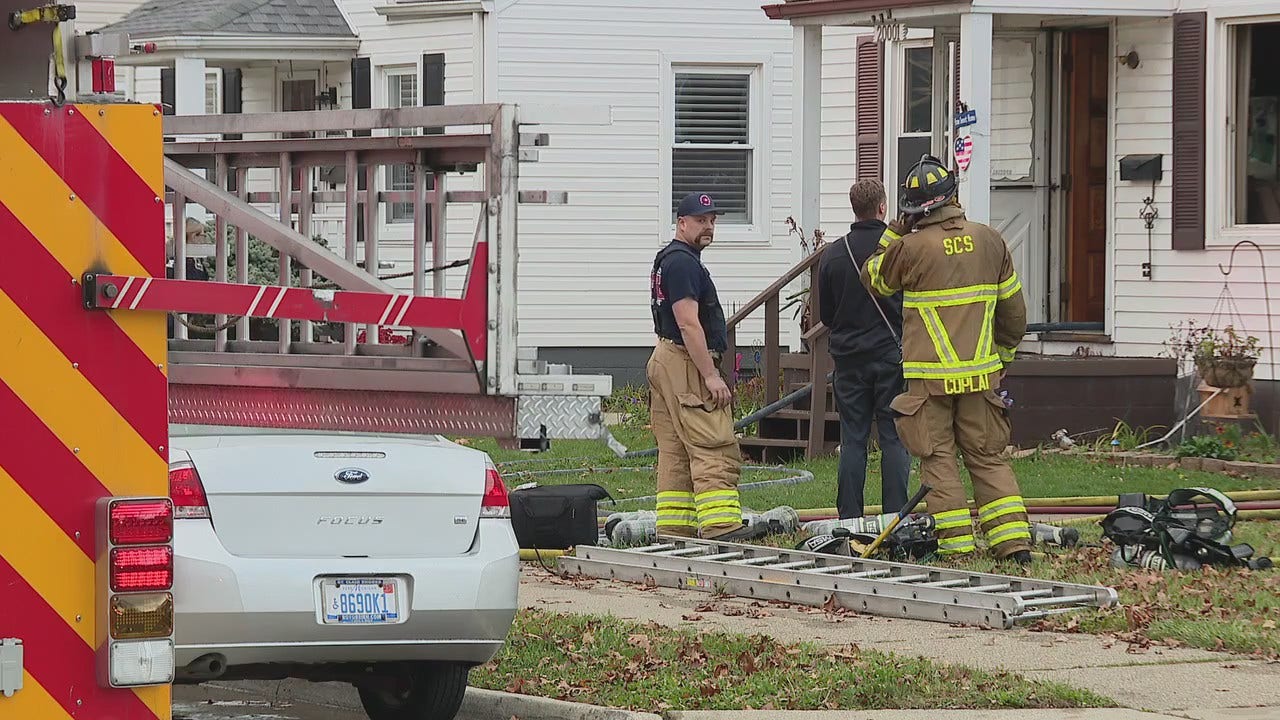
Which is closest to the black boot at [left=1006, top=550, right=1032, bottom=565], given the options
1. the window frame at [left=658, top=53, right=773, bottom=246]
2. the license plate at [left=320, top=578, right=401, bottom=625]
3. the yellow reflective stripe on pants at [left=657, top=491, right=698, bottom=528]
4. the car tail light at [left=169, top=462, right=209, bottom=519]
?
the yellow reflective stripe on pants at [left=657, top=491, right=698, bottom=528]

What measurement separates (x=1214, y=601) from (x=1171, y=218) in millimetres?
7417

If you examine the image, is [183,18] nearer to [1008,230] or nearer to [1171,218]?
[1008,230]

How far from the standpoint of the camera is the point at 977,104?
15.2m

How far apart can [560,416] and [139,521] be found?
44.3 inches

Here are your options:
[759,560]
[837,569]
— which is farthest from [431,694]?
[759,560]

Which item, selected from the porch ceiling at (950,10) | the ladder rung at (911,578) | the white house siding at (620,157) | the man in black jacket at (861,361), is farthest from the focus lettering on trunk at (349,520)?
the white house siding at (620,157)

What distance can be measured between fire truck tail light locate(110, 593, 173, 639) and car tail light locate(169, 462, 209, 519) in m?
2.71

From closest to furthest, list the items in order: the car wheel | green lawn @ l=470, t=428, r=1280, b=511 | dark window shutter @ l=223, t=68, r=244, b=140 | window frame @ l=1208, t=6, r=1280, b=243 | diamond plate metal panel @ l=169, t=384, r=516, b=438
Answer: diamond plate metal panel @ l=169, t=384, r=516, b=438 < the car wheel < green lawn @ l=470, t=428, r=1280, b=511 < window frame @ l=1208, t=6, r=1280, b=243 < dark window shutter @ l=223, t=68, r=244, b=140

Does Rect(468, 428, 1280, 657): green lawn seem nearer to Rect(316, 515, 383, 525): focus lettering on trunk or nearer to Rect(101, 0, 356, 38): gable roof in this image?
Rect(316, 515, 383, 525): focus lettering on trunk

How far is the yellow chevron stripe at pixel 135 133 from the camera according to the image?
4.14 m

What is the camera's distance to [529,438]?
4.93m

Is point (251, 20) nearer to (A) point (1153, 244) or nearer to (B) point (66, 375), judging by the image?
(A) point (1153, 244)

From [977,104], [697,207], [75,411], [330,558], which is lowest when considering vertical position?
[330,558]

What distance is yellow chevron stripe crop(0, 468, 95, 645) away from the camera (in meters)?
4.07
